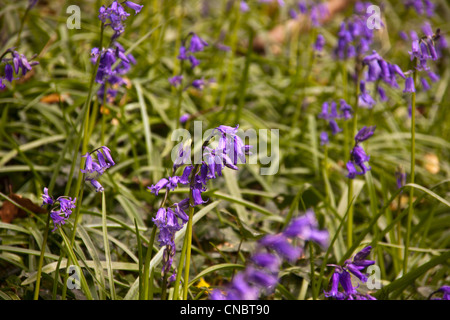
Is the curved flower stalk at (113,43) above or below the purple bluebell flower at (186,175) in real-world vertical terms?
above

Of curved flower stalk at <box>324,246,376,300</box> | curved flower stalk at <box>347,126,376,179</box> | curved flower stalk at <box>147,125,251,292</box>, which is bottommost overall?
curved flower stalk at <box>324,246,376,300</box>


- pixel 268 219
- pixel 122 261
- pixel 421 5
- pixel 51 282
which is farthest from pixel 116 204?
pixel 421 5
